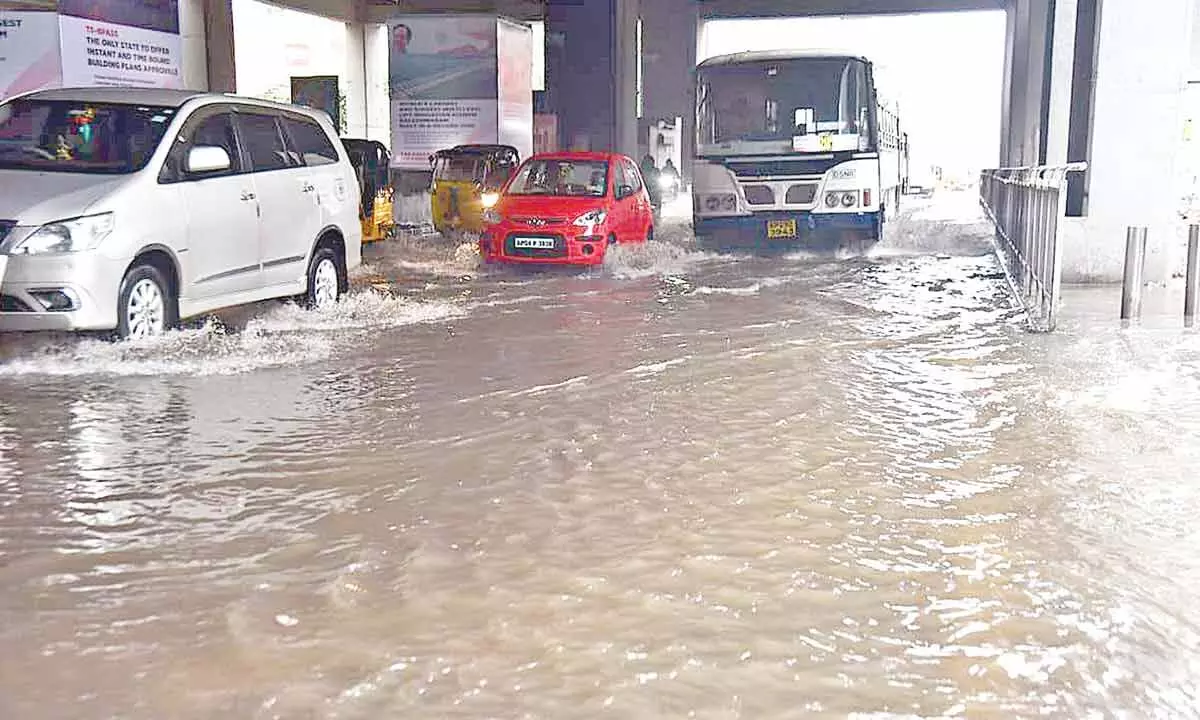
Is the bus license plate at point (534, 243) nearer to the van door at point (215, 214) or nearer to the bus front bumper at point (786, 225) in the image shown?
the bus front bumper at point (786, 225)

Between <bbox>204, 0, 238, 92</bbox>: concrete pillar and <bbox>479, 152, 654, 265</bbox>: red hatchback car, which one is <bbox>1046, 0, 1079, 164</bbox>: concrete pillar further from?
<bbox>204, 0, 238, 92</bbox>: concrete pillar

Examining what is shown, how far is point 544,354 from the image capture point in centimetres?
922

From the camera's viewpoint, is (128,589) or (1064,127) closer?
(128,589)

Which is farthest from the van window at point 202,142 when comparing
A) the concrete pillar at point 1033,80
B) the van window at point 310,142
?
the concrete pillar at point 1033,80

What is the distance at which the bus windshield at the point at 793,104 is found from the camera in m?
16.7

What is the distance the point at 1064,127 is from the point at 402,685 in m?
18.6

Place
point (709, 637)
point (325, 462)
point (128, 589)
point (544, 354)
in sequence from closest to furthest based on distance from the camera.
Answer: point (709, 637) → point (128, 589) → point (325, 462) → point (544, 354)

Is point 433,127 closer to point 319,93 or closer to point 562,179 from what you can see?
point 319,93

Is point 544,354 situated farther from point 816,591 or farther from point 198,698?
point 198,698

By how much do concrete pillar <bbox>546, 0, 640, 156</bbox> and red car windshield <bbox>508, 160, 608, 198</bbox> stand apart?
10585 mm

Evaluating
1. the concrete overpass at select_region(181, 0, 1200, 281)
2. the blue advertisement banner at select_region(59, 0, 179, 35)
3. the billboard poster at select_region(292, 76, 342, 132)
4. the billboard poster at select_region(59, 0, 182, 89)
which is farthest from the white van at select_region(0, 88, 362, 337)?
the billboard poster at select_region(292, 76, 342, 132)

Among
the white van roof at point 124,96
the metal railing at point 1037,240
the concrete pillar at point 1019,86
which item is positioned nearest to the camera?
the white van roof at point 124,96

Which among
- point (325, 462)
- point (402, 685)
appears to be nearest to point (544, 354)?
point (325, 462)

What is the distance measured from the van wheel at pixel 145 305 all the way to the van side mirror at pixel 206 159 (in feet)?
2.54
